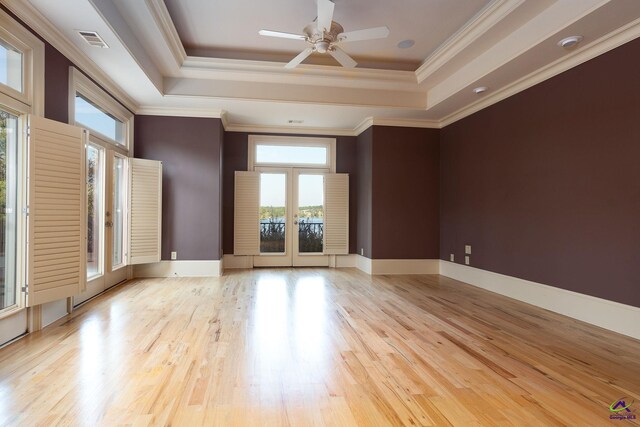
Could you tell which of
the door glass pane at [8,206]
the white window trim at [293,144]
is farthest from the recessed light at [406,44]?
the door glass pane at [8,206]

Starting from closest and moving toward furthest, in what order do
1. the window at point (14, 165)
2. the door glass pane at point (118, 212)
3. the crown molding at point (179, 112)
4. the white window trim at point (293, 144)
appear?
the window at point (14, 165)
the door glass pane at point (118, 212)
the crown molding at point (179, 112)
the white window trim at point (293, 144)

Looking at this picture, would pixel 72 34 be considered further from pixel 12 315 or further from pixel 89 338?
pixel 89 338

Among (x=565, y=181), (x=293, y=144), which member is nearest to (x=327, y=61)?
(x=293, y=144)

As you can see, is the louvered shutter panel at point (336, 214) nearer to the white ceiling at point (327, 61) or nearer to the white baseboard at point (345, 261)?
the white baseboard at point (345, 261)

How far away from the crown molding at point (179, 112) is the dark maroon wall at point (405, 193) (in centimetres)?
272

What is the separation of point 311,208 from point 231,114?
233 centimetres

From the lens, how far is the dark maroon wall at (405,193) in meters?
6.21

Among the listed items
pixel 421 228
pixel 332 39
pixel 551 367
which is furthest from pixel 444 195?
pixel 551 367

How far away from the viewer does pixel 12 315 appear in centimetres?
284

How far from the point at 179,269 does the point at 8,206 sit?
3012mm

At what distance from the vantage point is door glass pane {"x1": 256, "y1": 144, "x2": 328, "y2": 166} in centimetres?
688

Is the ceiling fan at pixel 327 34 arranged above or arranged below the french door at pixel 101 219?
above

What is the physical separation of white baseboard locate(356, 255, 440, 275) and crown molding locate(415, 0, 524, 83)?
3002 mm

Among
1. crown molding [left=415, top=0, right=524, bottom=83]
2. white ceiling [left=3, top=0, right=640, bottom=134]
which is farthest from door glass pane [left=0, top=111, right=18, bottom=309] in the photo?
crown molding [left=415, top=0, right=524, bottom=83]
